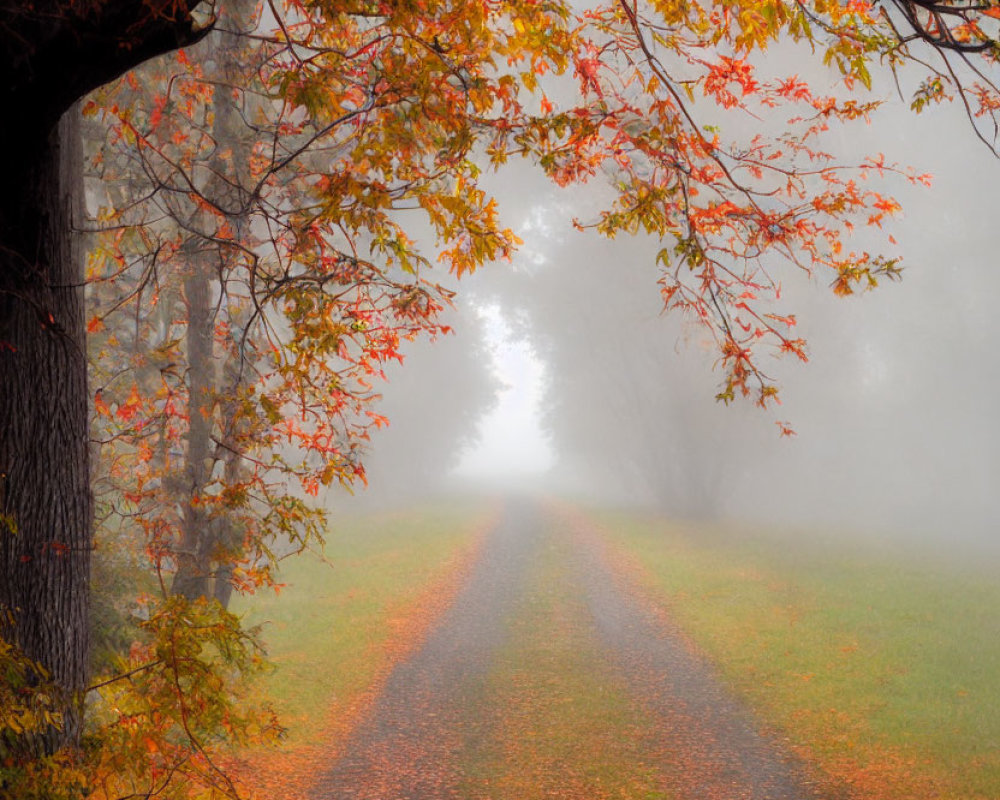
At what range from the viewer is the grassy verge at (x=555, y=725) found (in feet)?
24.5

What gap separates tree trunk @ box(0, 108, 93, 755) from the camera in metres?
3.46

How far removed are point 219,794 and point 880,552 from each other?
23442mm

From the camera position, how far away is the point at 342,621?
13938 mm

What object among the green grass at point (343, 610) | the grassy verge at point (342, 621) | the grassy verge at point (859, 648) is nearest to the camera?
the grassy verge at point (859, 648)

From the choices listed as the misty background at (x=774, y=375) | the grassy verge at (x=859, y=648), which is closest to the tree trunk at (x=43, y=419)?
the grassy verge at (x=859, y=648)

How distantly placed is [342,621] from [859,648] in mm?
8620

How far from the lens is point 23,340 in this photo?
11.6 ft

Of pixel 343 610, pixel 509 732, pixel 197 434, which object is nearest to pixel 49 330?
pixel 197 434

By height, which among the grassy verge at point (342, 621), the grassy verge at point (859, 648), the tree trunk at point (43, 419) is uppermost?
the tree trunk at point (43, 419)

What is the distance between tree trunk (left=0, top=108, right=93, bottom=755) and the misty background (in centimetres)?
2045

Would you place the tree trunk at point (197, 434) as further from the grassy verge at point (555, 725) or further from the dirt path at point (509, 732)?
the grassy verge at point (555, 725)

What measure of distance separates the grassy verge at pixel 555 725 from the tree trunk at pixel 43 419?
4.87 metres

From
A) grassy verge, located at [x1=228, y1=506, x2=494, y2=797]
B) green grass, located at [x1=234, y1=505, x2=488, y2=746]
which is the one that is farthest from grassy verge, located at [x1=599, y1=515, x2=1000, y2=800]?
green grass, located at [x1=234, y1=505, x2=488, y2=746]

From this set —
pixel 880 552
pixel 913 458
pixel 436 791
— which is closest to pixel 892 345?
pixel 913 458
